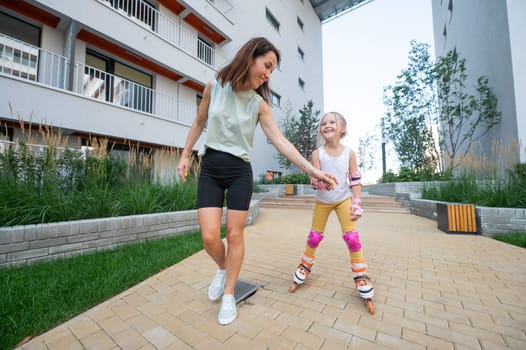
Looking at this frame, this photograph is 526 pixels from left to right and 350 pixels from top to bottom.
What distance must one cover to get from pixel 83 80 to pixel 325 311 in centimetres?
957

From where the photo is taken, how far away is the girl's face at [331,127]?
2004mm

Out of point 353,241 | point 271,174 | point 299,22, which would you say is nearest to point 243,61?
point 353,241

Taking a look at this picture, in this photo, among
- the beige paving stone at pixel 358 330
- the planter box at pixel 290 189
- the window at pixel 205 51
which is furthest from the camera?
the planter box at pixel 290 189

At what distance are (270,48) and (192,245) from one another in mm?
2885

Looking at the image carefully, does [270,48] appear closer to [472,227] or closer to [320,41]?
[472,227]

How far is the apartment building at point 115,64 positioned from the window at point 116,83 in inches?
1.3

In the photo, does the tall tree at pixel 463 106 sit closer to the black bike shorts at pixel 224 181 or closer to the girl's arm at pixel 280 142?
the girl's arm at pixel 280 142

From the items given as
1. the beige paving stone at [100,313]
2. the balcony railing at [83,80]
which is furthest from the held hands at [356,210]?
the balcony railing at [83,80]

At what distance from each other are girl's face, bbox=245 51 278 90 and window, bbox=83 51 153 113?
8.15 meters

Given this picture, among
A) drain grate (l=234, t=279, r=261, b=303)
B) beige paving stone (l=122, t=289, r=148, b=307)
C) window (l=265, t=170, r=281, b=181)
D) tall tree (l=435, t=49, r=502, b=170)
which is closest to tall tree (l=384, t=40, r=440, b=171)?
tall tree (l=435, t=49, r=502, b=170)

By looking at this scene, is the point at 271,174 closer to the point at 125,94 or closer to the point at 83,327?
the point at 125,94

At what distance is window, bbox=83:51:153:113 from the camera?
7.85 meters

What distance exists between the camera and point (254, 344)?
4.46 ft

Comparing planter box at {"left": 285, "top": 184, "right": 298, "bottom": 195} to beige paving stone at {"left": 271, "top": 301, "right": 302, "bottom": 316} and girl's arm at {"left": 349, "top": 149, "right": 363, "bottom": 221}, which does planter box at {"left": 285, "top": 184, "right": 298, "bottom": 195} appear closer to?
girl's arm at {"left": 349, "top": 149, "right": 363, "bottom": 221}
